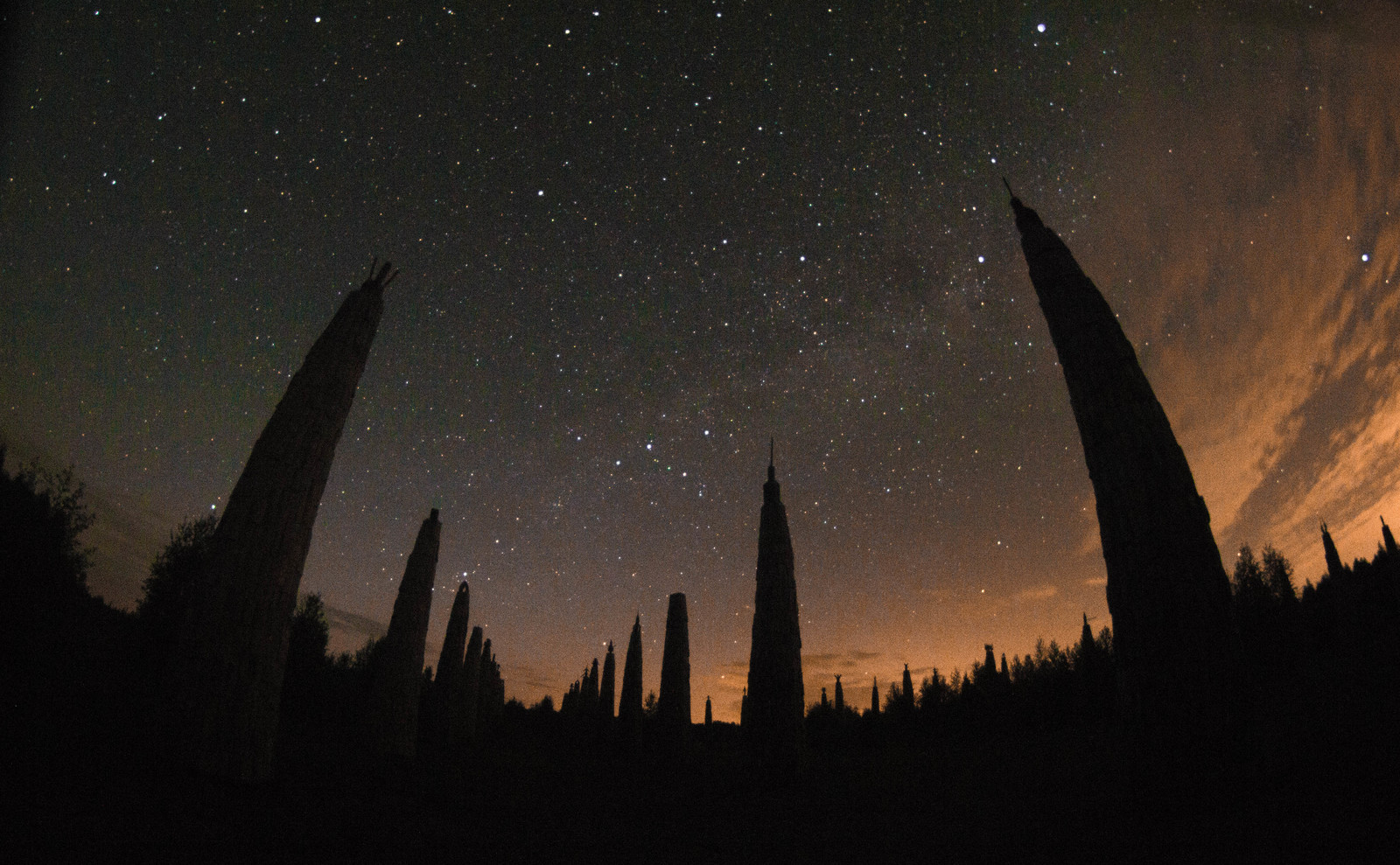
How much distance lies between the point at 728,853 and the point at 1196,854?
4.56 m

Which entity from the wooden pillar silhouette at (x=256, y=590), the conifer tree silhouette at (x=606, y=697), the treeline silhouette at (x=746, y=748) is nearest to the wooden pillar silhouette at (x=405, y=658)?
the treeline silhouette at (x=746, y=748)

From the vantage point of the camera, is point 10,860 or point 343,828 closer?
point 10,860

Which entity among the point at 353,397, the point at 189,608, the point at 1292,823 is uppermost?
the point at 353,397

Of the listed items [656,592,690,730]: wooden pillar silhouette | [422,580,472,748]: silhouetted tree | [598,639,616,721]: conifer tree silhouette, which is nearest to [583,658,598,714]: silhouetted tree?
[598,639,616,721]: conifer tree silhouette

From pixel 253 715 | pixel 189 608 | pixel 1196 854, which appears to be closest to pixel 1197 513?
pixel 1196 854

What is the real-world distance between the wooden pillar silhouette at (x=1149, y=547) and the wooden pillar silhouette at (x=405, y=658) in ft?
36.8

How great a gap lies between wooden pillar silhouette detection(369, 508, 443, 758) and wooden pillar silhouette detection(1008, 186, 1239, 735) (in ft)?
36.8

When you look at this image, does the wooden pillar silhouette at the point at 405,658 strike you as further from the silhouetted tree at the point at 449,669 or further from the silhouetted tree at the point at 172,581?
the silhouetted tree at the point at 172,581

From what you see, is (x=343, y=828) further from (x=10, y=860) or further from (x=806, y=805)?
(x=806, y=805)

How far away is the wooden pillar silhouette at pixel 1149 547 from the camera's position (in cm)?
382

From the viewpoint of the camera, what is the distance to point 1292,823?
3119 millimetres

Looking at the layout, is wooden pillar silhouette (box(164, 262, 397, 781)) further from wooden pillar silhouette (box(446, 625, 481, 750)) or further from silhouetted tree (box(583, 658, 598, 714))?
silhouetted tree (box(583, 658, 598, 714))

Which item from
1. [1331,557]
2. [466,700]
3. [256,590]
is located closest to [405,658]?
[256,590]

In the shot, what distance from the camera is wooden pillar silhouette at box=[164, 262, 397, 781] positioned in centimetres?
374
